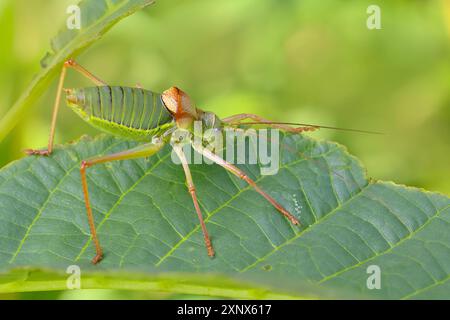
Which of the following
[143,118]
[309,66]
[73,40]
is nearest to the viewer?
[73,40]

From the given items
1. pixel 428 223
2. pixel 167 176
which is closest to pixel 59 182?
pixel 167 176

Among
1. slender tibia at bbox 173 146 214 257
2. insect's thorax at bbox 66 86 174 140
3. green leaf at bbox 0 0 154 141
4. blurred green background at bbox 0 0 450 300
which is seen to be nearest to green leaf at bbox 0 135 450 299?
slender tibia at bbox 173 146 214 257

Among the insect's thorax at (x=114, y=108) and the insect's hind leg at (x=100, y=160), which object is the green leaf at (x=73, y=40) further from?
the insect's thorax at (x=114, y=108)

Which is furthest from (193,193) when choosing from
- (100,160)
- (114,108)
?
(114,108)

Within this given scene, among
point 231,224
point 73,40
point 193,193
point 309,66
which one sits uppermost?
point 309,66

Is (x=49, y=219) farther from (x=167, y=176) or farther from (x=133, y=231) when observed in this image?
(x=167, y=176)

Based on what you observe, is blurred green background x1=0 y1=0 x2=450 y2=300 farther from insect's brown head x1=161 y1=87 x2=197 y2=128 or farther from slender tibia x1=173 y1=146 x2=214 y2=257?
slender tibia x1=173 y1=146 x2=214 y2=257

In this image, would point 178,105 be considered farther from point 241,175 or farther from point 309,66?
point 309,66
